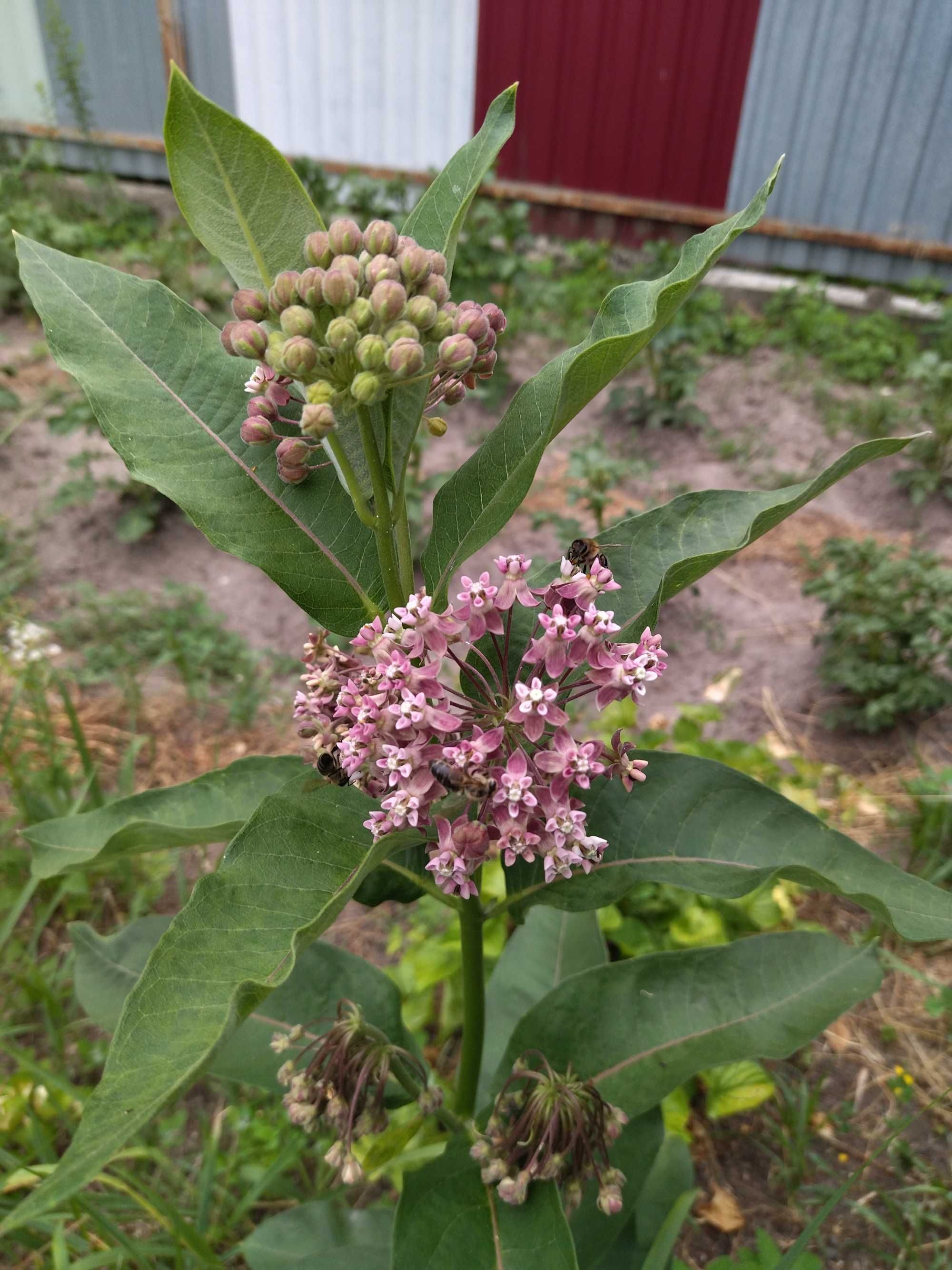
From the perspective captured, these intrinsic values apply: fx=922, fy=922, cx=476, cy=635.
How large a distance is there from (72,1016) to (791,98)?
18.4 ft

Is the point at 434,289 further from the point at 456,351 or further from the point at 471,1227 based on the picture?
the point at 471,1227

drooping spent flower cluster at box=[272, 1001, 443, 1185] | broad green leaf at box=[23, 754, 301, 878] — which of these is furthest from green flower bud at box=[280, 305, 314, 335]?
drooping spent flower cluster at box=[272, 1001, 443, 1185]

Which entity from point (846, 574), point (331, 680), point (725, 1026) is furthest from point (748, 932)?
point (331, 680)

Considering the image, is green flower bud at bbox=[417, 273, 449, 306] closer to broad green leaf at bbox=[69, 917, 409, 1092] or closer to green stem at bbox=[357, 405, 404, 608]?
green stem at bbox=[357, 405, 404, 608]

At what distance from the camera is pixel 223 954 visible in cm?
75

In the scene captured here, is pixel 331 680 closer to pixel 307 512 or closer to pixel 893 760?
pixel 307 512

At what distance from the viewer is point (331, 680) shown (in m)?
0.91

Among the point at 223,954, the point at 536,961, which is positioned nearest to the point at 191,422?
the point at 223,954

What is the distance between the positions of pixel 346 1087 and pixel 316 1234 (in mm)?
406

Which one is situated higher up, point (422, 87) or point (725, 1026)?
point (422, 87)

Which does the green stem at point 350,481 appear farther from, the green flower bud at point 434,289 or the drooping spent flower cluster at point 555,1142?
the drooping spent flower cluster at point 555,1142

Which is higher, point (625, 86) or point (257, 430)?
point (257, 430)

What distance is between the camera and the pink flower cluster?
829 mm

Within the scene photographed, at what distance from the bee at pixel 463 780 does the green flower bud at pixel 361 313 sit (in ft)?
1.30
